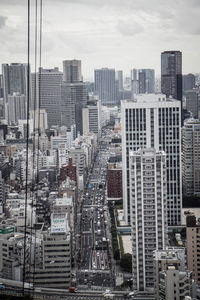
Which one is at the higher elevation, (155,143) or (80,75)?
(80,75)

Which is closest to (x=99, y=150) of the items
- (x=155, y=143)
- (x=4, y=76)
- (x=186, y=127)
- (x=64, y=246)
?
(x=4, y=76)

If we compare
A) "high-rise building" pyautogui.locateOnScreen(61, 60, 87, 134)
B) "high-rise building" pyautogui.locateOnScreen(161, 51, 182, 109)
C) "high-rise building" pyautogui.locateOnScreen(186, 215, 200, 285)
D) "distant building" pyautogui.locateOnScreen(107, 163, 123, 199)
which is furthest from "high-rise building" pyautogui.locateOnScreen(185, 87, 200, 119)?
"high-rise building" pyautogui.locateOnScreen(186, 215, 200, 285)

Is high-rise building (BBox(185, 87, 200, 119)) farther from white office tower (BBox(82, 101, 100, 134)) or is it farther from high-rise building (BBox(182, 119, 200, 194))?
high-rise building (BBox(182, 119, 200, 194))

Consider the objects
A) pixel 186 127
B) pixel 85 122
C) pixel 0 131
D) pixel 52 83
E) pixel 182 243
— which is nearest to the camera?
pixel 182 243

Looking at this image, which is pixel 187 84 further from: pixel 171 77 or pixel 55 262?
pixel 55 262

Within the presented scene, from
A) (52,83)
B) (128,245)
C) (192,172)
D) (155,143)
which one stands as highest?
(52,83)

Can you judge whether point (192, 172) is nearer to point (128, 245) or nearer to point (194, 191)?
point (194, 191)

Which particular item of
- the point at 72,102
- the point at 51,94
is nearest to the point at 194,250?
the point at 72,102
